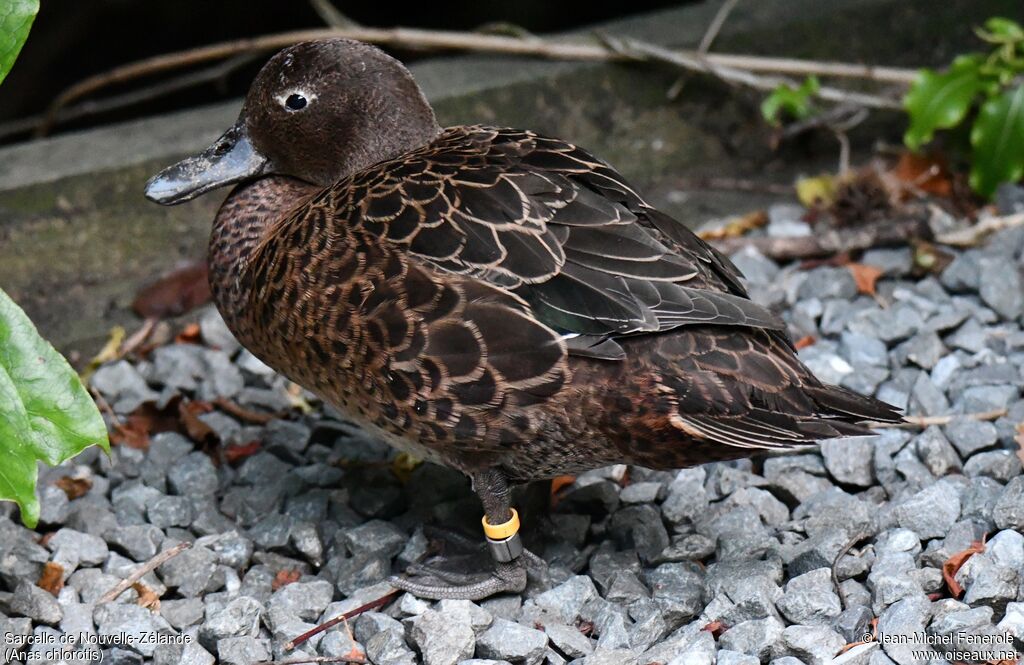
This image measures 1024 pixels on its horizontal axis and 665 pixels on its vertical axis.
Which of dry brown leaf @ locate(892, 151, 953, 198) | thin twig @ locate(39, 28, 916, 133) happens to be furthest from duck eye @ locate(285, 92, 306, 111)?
dry brown leaf @ locate(892, 151, 953, 198)

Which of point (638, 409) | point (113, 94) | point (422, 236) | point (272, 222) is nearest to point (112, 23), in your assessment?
point (113, 94)

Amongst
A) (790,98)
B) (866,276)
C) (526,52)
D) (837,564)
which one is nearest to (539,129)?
(526,52)

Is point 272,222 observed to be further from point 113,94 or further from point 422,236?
point 113,94

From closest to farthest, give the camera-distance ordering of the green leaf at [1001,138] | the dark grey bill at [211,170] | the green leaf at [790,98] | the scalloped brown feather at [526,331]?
the scalloped brown feather at [526,331], the dark grey bill at [211,170], the green leaf at [1001,138], the green leaf at [790,98]

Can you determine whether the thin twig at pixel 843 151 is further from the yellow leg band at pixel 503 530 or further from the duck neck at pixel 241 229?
the yellow leg band at pixel 503 530

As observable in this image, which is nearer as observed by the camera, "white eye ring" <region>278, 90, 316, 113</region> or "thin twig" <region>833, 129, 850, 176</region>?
"white eye ring" <region>278, 90, 316, 113</region>

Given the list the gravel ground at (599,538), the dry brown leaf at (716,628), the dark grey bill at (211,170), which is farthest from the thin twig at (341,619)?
the dark grey bill at (211,170)

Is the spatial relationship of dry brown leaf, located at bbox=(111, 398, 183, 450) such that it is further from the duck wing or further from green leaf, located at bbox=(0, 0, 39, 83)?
green leaf, located at bbox=(0, 0, 39, 83)
